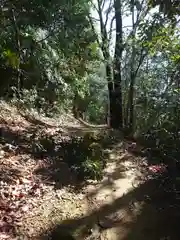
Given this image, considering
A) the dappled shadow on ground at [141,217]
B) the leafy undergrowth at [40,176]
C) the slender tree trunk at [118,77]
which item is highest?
the slender tree trunk at [118,77]

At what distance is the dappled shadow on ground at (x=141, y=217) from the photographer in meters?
4.97

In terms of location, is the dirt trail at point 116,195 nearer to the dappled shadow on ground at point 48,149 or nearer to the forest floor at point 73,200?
the forest floor at point 73,200

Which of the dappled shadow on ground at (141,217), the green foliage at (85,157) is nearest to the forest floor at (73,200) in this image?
the dappled shadow on ground at (141,217)

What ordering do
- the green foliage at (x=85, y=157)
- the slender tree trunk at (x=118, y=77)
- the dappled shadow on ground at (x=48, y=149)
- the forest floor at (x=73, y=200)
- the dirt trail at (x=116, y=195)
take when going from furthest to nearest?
the slender tree trunk at (x=118, y=77), the green foliage at (x=85, y=157), the dappled shadow on ground at (x=48, y=149), the dirt trail at (x=116, y=195), the forest floor at (x=73, y=200)

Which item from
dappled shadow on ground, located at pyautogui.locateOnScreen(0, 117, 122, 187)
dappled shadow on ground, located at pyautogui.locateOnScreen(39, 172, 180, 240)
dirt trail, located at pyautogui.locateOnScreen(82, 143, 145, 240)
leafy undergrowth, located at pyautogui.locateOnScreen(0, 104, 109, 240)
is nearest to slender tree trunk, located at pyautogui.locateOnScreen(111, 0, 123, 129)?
dappled shadow on ground, located at pyautogui.locateOnScreen(0, 117, 122, 187)

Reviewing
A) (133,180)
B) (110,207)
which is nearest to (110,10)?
(133,180)

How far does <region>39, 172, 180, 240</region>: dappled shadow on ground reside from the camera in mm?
4973

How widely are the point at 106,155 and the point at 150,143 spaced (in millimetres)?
1631

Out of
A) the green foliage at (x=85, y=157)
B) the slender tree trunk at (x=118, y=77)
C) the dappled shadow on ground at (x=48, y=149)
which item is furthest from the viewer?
the slender tree trunk at (x=118, y=77)

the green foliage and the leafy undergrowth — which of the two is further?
the green foliage

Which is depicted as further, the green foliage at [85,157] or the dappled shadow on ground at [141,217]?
the green foliage at [85,157]

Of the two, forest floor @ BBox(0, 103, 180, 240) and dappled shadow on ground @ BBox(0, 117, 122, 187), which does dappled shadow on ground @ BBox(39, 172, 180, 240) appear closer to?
forest floor @ BBox(0, 103, 180, 240)

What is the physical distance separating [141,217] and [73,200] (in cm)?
122

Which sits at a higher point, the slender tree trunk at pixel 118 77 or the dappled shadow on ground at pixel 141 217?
the slender tree trunk at pixel 118 77
